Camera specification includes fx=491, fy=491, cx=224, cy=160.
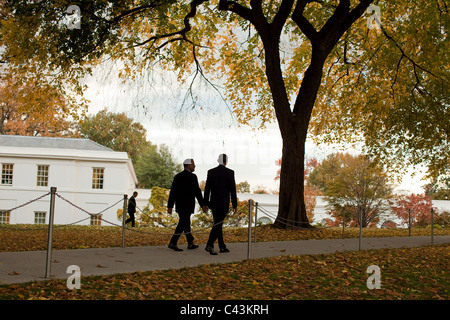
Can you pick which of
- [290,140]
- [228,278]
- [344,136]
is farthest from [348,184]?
[228,278]

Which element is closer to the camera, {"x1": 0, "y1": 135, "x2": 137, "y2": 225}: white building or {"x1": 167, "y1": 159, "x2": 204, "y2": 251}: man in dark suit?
{"x1": 167, "y1": 159, "x2": 204, "y2": 251}: man in dark suit

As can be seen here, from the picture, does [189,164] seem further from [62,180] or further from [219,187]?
[62,180]

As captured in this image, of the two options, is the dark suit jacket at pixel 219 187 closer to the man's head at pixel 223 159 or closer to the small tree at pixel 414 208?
the man's head at pixel 223 159

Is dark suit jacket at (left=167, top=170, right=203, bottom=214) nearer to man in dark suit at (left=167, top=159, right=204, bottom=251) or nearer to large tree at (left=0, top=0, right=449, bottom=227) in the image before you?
man in dark suit at (left=167, top=159, right=204, bottom=251)

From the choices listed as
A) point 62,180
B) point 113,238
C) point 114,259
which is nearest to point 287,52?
point 113,238

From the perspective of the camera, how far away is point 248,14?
18.1 meters

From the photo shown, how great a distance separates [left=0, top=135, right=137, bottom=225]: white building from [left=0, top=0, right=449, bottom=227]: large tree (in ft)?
63.3

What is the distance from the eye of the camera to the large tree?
52.6ft

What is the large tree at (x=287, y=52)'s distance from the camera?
1605 centimetres

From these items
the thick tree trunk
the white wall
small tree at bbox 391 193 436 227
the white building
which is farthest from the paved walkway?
small tree at bbox 391 193 436 227

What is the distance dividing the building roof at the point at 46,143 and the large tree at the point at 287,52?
2191cm

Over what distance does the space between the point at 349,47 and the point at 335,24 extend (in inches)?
237

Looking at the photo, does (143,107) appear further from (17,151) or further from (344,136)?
(17,151)

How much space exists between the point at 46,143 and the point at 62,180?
417 cm
